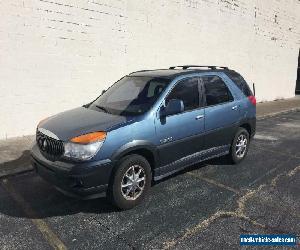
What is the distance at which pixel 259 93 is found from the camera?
16.7 m

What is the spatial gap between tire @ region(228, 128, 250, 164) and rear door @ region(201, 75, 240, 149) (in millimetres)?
167

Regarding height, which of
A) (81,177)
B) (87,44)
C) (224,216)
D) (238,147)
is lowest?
(224,216)

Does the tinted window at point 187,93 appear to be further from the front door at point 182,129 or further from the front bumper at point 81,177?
the front bumper at point 81,177

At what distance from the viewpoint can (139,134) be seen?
4.54 meters

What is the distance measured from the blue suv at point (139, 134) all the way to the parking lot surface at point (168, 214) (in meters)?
0.36

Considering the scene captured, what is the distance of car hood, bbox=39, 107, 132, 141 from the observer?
4.36m

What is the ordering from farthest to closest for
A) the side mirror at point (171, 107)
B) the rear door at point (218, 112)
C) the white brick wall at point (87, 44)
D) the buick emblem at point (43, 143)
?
the white brick wall at point (87, 44)
the rear door at point (218, 112)
the side mirror at point (171, 107)
the buick emblem at point (43, 143)

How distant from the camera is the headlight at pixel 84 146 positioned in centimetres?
416

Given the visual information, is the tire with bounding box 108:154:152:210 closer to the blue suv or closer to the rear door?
the blue suv

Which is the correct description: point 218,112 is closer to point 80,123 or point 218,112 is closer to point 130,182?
point 130,182

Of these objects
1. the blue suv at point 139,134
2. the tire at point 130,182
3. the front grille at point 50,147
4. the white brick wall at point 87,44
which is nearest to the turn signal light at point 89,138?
the blue suv at point 139,134

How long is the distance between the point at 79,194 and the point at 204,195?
2016 millimetres

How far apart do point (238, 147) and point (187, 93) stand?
1.89 meters

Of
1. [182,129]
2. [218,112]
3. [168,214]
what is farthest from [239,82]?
[168,214]
